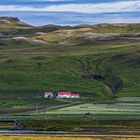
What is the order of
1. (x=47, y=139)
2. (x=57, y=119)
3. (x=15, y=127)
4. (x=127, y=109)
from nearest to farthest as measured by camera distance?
(x=47, y=139) → (x=15, y=127) → (x=57, y=119) → (x=127, y=109)

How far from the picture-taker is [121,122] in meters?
160

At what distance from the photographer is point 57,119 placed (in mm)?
165750

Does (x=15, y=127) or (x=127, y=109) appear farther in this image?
(x=127, y=109)

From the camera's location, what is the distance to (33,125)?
155500 millimetres

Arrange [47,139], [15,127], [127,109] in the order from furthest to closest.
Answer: [127,109] < [15,127] < [47,139]

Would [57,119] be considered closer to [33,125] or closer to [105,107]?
[33,125]

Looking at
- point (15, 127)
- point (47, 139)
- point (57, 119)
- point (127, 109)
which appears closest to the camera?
point (47, 139)

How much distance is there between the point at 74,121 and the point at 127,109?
112ft

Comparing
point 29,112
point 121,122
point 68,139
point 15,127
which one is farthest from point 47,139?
point 29,112

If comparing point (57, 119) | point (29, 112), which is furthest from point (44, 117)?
point (29, 112)

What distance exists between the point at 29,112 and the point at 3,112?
353 inches

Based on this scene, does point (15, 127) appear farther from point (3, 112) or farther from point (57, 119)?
point (3, 112)

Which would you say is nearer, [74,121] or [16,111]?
[74,121]

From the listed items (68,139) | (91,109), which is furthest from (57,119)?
(68,139)
